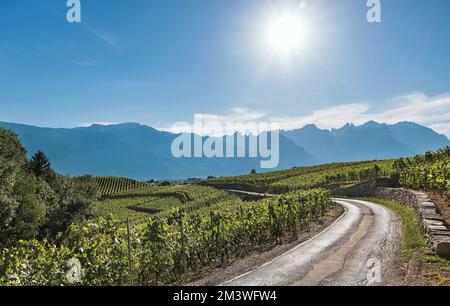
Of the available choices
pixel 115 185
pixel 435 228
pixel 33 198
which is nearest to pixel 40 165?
pixel 33 198

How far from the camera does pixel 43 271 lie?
10.1 metres

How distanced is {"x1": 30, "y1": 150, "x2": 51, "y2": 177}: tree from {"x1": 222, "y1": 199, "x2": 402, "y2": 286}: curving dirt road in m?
53.0

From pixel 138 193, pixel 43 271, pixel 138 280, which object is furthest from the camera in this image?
pixel 138 193

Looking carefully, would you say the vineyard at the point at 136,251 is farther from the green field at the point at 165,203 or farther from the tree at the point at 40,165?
the tree at the point at 40,165

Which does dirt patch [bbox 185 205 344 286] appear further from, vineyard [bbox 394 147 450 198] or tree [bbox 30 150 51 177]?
tree [bbox 30 150 51 177]

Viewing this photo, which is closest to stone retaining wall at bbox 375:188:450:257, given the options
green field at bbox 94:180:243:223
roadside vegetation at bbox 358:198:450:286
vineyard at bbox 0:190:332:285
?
roadside vegetation at bbox 358:198:450:286

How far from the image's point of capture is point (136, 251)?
1300 centimetres

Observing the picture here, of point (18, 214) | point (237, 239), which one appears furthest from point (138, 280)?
point (18, 214)

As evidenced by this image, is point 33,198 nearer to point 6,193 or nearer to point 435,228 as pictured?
point 6,193

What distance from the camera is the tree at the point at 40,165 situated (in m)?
56.4

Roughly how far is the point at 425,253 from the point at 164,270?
474 inches

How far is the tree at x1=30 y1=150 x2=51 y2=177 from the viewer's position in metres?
56.4

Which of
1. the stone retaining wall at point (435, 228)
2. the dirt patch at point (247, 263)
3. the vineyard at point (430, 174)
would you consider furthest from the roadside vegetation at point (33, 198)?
the vineyard at point (430, 174)
